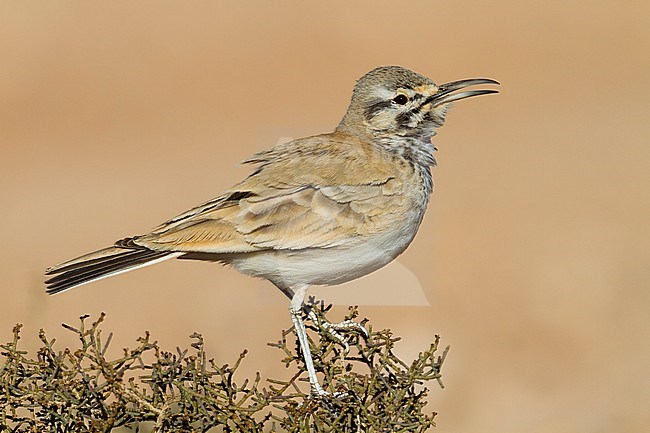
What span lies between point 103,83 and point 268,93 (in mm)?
2302

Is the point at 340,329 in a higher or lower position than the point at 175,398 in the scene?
higher

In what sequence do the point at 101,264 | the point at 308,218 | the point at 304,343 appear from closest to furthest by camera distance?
the point at 304,343 → the point at 101,264 → the point at 308,218

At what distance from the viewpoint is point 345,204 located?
367 centimetres

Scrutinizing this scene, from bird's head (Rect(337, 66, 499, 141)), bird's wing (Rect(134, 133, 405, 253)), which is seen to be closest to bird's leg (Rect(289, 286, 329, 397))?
bird's wing (Rect(134, 133, 405, 253))

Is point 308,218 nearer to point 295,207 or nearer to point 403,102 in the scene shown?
point 295,207

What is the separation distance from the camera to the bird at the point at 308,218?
11.3 ft

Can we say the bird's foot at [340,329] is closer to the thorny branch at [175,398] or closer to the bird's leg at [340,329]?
the bird's leg at [340,329]

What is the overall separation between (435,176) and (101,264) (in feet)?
25.0

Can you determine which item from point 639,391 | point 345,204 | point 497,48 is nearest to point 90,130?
point 497,48

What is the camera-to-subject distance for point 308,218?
141 inches

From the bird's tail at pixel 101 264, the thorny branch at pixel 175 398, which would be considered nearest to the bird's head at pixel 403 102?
→ the bird's tail at pixel 101 264

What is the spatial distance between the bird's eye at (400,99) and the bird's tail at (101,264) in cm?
102

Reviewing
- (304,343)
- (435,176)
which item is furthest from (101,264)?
(435,176)

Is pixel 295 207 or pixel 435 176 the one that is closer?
pixel 295 207
